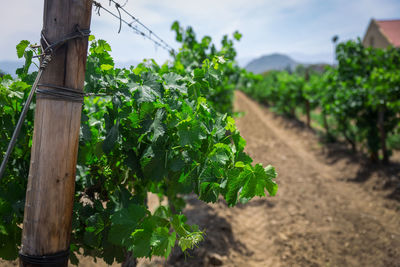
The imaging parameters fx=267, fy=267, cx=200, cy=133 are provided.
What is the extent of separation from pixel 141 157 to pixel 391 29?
1182 inches

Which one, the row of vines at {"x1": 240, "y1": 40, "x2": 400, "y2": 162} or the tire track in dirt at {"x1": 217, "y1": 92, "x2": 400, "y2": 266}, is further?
the row of vines at {"x1": 240, "y1": 40, "x2": 400, "y2": 162}

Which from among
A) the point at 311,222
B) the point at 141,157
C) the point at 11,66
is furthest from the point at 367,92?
the point at 11,66

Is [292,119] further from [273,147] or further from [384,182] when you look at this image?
[384,182]

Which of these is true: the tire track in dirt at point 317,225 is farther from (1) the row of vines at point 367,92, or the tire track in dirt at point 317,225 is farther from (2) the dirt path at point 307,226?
(1) the row of vines at point 367,92

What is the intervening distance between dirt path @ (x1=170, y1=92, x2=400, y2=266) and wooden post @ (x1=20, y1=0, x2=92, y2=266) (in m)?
2.99

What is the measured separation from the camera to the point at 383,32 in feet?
76.9

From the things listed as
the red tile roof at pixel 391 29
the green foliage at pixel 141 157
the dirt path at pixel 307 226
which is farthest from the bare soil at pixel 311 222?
the red tile roof at pixel 391 29

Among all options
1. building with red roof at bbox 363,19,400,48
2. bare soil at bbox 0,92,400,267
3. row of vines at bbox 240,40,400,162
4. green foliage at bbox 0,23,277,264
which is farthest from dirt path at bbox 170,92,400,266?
building with red roof at bbox 363,19,400,48

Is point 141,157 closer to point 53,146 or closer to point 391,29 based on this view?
point 53,146

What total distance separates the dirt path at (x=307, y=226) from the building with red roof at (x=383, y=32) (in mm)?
20322

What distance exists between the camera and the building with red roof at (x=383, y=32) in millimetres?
22781

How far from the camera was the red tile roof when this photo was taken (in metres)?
22.5

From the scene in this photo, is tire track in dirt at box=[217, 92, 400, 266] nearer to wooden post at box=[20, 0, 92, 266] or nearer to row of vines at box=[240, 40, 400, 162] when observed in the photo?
row of vines at box=[240, 40, 400, 162]

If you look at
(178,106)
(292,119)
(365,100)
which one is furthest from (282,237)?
(292,119)
